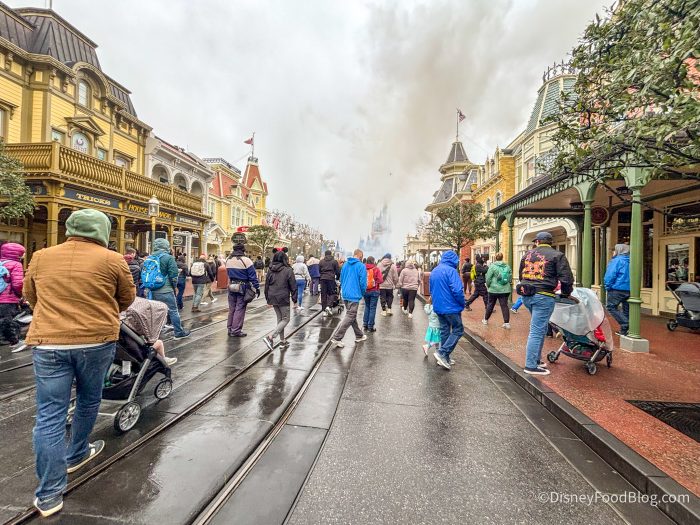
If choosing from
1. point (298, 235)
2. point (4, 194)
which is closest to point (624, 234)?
point (4, 194)

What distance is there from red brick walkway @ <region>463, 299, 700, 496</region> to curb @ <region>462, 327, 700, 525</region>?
0.31ft

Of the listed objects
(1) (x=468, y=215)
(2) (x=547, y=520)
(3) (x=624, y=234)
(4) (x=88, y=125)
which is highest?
(4) (x=88, y=125)

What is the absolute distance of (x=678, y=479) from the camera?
2.57 metres

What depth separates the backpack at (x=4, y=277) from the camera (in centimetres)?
538

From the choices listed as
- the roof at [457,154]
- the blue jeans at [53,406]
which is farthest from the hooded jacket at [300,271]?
the roof at [457,154]

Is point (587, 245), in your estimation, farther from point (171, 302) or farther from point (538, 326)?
point (171, 302)

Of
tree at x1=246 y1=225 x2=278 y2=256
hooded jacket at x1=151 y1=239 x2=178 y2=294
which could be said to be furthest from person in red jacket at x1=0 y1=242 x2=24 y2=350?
tree at x1=246 y1=225 x2=278 y2=256

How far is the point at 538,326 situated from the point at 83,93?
68.0 ft

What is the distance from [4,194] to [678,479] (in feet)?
45.3

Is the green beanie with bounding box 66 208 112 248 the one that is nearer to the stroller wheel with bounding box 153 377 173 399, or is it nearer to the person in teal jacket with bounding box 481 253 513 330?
the stroller wheel with bounding box 153 377 173 399

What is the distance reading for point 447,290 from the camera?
17.8 feet

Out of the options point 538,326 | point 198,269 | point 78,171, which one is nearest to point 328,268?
point 198,269

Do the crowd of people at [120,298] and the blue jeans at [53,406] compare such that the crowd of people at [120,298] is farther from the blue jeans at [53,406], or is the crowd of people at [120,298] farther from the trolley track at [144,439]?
the trolley track at [144,439]

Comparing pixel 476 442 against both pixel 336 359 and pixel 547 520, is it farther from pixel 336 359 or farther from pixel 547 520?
pixel 336 359
